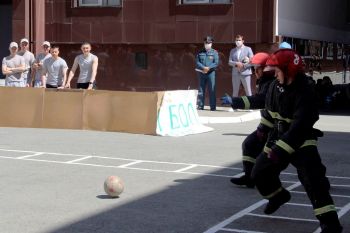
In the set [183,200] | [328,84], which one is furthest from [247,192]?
[328,84]

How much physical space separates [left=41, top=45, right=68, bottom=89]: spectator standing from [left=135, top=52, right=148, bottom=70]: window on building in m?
6.09

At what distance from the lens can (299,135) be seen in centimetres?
636

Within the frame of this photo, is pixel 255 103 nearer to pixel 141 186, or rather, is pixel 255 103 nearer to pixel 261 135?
pixel 261 135

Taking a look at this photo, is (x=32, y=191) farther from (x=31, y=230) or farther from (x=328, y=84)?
(x=328, y=84)

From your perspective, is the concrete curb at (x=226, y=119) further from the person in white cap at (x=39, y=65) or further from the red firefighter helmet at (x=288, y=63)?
the red firefighter helmet at (x=288, y=63)

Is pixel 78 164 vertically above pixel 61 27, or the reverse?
pixel 61 27

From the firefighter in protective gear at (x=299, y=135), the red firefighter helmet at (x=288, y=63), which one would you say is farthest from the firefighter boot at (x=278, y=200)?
the red firefighter helmet at (x=288, y=63)

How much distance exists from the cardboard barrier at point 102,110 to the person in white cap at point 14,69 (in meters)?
1.02

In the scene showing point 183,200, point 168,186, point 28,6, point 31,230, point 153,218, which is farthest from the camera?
point 28,6

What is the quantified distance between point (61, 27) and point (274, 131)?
17.4 meters

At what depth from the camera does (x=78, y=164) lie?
10.8m

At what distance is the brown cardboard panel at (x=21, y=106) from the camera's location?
15.9m

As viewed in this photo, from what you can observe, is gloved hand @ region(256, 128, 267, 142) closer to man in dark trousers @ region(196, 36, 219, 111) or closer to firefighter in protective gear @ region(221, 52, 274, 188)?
firefighter in protective gear @ region(221, 52, 274, 188)

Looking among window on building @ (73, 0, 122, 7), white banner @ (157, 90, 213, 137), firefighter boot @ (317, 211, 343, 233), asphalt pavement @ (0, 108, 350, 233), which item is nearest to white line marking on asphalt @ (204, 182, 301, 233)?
asphalt pavement @ (0, 108, 350, 233)
